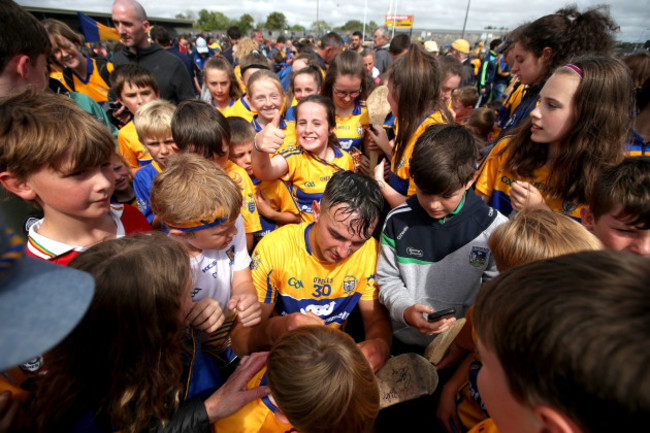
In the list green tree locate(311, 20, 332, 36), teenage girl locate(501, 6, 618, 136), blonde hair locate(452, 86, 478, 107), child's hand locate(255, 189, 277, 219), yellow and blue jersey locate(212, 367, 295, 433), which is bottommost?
yellow and blue jersey locate(212, 367, 295, 433)

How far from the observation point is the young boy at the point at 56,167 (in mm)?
1405

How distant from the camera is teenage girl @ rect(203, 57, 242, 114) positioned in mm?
4473

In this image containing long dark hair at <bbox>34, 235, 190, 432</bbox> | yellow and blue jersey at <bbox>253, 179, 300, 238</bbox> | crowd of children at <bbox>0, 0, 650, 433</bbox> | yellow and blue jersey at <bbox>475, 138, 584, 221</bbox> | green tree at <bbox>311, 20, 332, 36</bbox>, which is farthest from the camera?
green tree at <bbox>311, 20, 332, 36</bbox>

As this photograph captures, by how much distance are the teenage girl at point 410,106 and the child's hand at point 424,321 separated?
3.66 ft

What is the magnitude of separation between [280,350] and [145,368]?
524mm

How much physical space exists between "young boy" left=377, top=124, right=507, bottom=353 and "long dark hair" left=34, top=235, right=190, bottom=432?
1.25 meters

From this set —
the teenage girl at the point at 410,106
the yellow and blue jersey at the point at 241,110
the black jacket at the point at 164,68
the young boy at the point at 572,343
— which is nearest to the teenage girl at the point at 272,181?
the yellow and blue jersey at the point at 241,110

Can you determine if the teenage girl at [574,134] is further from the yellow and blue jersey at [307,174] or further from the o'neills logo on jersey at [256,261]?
the o'neills logo on jersey at [256,261]

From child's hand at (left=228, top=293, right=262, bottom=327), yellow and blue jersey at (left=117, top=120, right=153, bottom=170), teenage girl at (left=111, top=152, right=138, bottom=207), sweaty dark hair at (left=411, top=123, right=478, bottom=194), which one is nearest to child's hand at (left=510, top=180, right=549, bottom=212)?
sweaty dark hair at (left=411, top=123, right=478, bottom=194)

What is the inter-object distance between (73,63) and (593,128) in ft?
20.7

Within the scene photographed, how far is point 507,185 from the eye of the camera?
238 cm

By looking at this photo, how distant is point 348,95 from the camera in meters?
3.70

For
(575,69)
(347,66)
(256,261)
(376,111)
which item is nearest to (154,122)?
(256,261)

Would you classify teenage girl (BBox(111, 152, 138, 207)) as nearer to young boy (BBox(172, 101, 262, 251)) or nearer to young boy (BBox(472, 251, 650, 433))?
young boy (BBox(172, 101, 262, 251))
